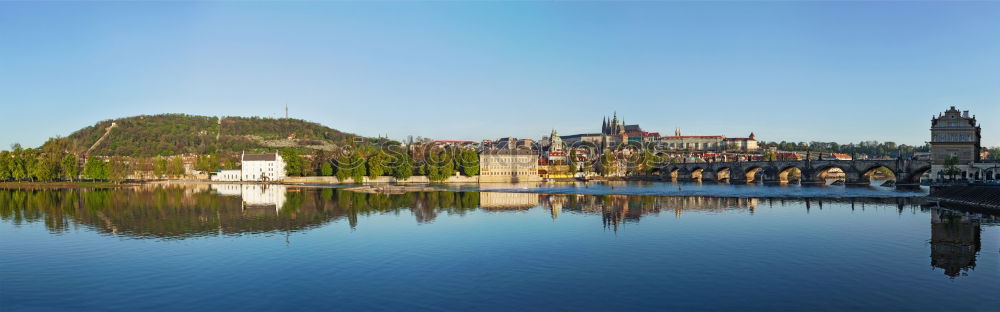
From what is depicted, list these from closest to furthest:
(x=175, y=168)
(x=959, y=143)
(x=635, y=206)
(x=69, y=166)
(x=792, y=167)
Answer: (x=635, y=206)
(x=959, y=143)
(x=69, y=166)
(x=792, y=167)
(x=175, y=168)

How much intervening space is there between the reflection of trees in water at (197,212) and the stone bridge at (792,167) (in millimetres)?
60040

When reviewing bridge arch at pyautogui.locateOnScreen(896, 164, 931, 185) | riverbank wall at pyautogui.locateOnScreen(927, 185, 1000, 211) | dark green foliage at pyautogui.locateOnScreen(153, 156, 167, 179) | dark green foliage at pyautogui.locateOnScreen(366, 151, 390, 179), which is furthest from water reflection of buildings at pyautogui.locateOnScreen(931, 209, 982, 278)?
dark green foliage at pyautogui.locateOnScreen(153, 156, 167, 179)

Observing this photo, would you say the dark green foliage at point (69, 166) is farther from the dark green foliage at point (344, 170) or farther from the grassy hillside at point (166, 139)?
the grassy hillside at point (166, 139)

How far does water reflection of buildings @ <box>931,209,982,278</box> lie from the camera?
24969 mm

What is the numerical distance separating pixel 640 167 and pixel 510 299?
124m

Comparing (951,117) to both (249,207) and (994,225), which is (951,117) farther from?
(249,207)

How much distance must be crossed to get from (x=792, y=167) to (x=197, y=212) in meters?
94.0

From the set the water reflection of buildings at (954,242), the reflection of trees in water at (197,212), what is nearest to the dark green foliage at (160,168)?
the reflection of trees in water at (197,212)

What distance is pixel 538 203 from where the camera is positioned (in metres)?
58.7

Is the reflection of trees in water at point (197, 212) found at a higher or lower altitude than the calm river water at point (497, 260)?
higher

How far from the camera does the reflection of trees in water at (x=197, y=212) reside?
37.2 metres

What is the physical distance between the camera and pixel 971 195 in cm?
5328

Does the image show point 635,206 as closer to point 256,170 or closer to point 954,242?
point 954,242

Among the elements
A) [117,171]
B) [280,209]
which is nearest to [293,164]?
[117,171]
